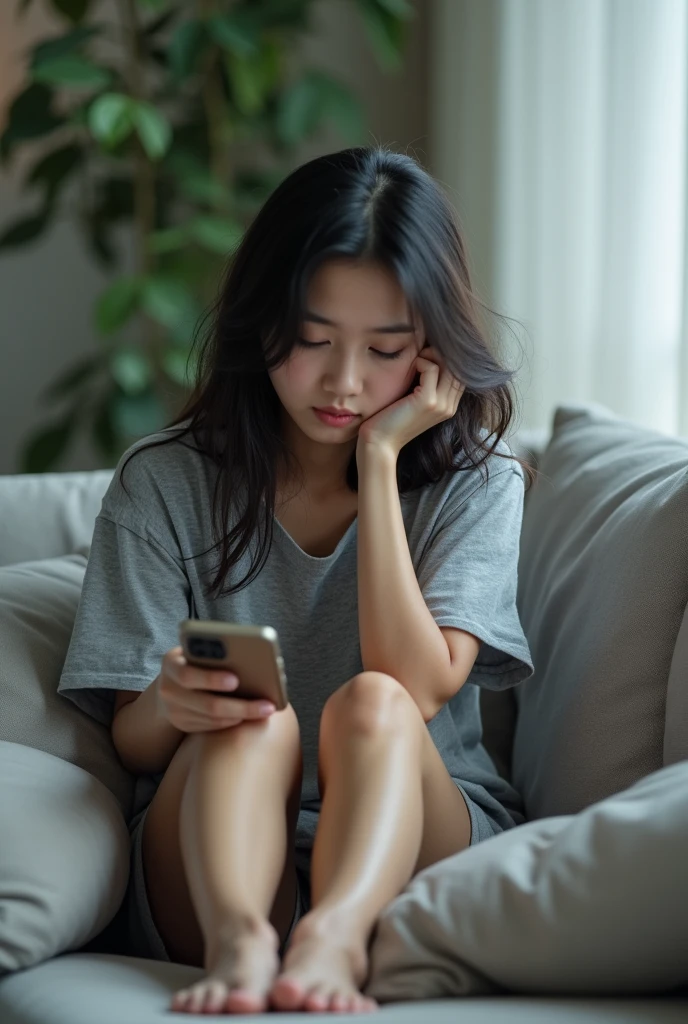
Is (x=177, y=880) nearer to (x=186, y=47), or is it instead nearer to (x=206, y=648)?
(x=206, y=648)

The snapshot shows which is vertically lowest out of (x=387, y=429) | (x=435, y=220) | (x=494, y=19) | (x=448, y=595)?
(x=448, y=595)

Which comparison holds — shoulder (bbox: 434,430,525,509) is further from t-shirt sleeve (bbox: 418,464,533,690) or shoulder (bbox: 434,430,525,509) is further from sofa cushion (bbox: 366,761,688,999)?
sofa cushion (bbox: 366,761,688,999)

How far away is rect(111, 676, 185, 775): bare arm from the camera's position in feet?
4.08

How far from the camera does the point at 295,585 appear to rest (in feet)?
4.50

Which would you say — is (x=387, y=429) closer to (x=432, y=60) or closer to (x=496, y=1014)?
(x=496, y=1014)

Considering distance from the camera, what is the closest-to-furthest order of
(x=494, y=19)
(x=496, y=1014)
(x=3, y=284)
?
(x=496, y=1014) < (x=494, y=19) < (x=3, y=284)

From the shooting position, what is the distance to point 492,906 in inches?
37.2

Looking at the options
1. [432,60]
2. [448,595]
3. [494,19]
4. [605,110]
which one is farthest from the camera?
[432,60]

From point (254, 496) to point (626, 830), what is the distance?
→ 0.57 m

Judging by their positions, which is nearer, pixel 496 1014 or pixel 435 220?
pixel 496 1014

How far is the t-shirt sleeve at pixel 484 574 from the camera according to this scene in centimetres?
129

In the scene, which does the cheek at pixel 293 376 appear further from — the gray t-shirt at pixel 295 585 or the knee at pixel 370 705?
the knee at pixel 370 705

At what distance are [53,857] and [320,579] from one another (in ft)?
1.36

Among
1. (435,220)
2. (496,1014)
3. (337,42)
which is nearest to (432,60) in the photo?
(337,42)
